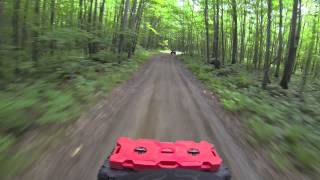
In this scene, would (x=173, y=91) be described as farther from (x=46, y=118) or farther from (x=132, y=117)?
(x=46, y=118)

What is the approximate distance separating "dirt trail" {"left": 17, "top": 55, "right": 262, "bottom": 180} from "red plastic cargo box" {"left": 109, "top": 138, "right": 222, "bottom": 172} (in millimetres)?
1119

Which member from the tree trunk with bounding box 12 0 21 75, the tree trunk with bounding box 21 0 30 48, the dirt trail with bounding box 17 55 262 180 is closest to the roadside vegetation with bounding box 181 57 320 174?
the dirt trail with bounding box 17 55 262 180

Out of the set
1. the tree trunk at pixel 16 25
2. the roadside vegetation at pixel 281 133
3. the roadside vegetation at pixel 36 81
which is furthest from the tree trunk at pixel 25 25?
the roadside vegetation at pixel 281 133

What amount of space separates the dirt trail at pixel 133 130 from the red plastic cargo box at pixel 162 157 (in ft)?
3.67

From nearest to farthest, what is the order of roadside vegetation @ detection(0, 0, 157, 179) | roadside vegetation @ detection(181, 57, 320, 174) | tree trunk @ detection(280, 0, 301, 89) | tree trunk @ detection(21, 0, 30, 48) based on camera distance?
roadside vegetation @ detection(0, 0, 157, 179) < roadside vegetation @ detection(181, 57, 320, 174) < tree trunk @ detection(21, 0, 30, 48) < tree trunk @ detection(280, 0, 301, 89)

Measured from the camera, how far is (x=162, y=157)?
12.3 feet

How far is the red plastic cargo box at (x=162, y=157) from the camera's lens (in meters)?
3.62

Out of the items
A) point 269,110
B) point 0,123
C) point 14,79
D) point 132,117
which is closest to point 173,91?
point 269,110

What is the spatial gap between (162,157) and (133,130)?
137 inches

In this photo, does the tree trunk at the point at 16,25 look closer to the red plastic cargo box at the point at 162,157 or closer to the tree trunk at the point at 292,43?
the red plastic cargo box at the point at 162,157

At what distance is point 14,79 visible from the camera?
37.9 ft

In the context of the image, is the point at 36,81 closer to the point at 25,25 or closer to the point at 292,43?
the point at 25,25

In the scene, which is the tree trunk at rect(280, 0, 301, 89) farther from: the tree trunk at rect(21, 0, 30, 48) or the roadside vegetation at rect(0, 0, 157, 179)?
the tree trunk at rect(21, 0, 30, 48)

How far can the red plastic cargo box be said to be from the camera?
3.62m
